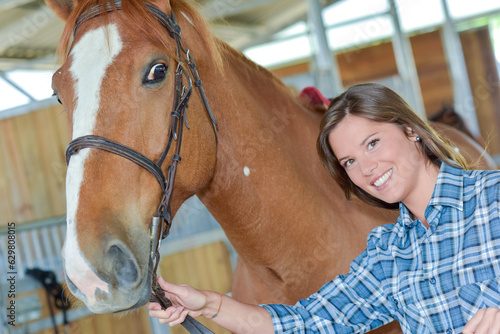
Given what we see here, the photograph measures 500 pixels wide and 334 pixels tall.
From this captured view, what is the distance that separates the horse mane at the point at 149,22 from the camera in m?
1.33

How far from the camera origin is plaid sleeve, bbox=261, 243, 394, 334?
1.44 m

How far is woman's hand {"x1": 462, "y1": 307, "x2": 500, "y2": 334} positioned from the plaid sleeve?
1.11 ft

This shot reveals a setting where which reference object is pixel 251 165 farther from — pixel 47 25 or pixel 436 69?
Result: pixel 436 69

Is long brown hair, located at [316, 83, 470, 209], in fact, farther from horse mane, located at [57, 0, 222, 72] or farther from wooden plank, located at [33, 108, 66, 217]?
wooden plank, located at [33, 108, 66, 217]

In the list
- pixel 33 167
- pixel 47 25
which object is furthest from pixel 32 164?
pixel 47 25

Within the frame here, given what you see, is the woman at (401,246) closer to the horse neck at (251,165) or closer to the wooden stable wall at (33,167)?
the horse neck at (251,165)

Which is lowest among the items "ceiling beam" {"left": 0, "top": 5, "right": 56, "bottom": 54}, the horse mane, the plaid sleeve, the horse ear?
the plaid sleeve

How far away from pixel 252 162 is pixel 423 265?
0.59 meters

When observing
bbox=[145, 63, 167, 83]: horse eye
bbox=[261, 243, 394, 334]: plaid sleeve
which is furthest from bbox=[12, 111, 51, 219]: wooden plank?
bbox=[261, 243, 394, 334]: plaid sleeve

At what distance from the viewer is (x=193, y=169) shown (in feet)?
4.62

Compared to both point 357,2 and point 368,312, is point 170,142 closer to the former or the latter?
point 368,312

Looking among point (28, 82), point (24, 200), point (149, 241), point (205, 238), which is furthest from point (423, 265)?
point (28, 82)

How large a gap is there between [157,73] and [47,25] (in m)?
5.57

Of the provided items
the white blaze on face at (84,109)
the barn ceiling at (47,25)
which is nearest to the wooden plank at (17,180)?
the barn ceiling at (47,25)
